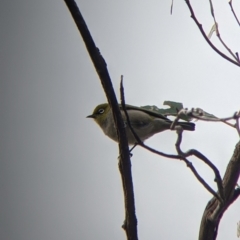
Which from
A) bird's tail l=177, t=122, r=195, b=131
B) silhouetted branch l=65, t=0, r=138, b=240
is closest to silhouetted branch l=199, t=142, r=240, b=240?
silhouetted branch l=65, t=0, r=138, b=240

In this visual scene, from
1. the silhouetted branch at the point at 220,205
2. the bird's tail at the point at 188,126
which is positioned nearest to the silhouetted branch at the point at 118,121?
the silhouetted branch at the point at 220,205

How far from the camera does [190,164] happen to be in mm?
3516

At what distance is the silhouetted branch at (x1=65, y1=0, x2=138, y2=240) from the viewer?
3.61 m

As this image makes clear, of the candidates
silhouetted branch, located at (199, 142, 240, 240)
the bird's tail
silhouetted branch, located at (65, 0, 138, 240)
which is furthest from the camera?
the bird's tail

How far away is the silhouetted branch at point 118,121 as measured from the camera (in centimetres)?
361

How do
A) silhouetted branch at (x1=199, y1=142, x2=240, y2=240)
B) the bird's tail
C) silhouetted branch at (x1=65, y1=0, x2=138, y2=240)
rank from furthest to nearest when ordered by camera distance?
the bird's tail → silhouetted branch at (x1=199, y1=142, x2=240, y2=240) → silhouetted branch at (x1=65, y1=0, x2=138, y2=240)

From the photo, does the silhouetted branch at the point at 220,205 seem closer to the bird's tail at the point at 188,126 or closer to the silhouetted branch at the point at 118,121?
the silhouetted branch at the point at 118,121

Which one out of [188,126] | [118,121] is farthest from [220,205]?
[188,126]

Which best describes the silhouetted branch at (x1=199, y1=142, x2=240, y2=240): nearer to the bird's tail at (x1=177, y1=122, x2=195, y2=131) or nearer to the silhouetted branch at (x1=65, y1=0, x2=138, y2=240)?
the silhouetted branch at (x1=65, y1=0, x2=138, y2=240)

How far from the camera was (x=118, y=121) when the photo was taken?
384 centimetres

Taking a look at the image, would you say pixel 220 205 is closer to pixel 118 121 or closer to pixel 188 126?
pixel 118 121

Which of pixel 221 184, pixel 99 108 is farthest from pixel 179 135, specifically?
pixel 99 108

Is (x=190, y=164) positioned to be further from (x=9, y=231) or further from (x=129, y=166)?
(x=9, y=231)

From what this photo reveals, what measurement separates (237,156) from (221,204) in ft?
1.26
